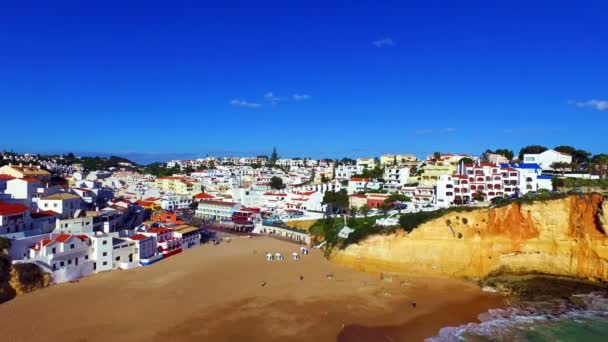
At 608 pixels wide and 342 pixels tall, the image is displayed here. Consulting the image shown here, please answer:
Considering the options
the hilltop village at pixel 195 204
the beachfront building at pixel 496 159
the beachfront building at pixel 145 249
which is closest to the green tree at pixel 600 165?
the hilltop village at pixel 195 204

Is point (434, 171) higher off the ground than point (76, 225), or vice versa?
point (434, 171)

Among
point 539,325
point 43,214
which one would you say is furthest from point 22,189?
point 539,325

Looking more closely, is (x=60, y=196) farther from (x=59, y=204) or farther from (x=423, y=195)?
(x=423, y=195)

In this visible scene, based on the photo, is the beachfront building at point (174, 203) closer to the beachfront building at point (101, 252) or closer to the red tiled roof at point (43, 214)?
the red tiled roof at point (43, 214)

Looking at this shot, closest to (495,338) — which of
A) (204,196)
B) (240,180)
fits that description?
(204,196)

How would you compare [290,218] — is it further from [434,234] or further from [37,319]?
[37,319]

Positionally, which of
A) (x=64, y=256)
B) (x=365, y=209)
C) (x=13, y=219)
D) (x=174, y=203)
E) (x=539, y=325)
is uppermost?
(x=13, y=219)

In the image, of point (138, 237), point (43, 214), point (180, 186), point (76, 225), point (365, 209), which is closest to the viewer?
point (138, 237)
